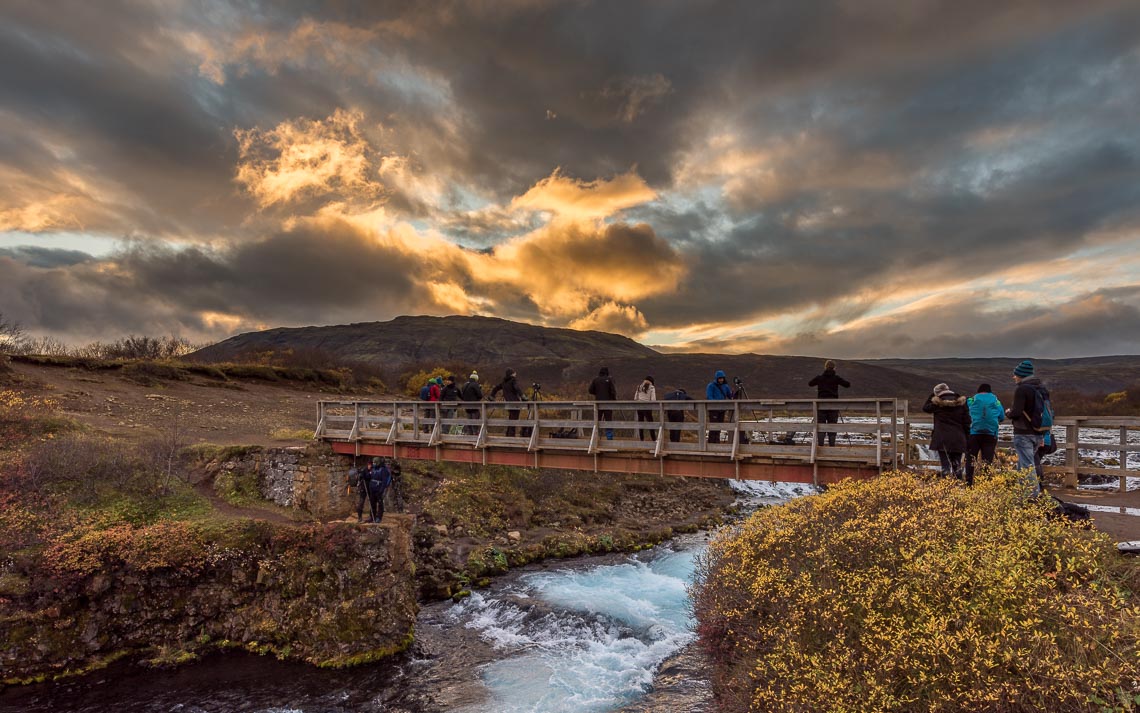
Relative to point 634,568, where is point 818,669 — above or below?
above

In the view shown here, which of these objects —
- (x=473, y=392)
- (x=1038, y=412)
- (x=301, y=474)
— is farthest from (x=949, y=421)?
(x=301, y=474)

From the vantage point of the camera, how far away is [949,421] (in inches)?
391

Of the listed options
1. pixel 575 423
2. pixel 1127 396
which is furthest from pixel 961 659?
pixel 1127 396

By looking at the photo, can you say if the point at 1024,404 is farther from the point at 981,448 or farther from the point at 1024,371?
the point at 981,448

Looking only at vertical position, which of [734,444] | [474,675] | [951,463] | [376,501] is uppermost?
→ [734,444]

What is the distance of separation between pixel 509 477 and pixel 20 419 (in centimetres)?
1916

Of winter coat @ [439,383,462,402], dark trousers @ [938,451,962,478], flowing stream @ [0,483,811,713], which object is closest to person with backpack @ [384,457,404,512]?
winter coat @ [439,383,462,402]

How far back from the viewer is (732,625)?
9.31 meters

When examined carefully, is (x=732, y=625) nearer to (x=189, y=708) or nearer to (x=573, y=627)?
(x=573, y=627)

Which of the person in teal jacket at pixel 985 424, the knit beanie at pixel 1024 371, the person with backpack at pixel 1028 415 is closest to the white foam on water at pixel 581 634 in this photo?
the person in teal jacket at pixel 985 424

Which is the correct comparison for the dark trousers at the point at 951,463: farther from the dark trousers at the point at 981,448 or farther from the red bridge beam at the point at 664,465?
the red bridge beam at the point at 664,465

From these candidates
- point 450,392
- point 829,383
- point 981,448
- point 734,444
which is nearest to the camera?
point 981,448

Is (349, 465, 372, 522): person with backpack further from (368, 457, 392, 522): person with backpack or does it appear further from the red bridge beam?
the red bridge beam

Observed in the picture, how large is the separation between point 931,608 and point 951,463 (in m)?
5.64
